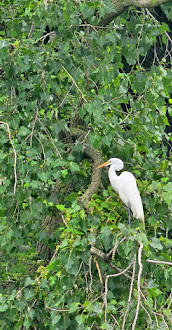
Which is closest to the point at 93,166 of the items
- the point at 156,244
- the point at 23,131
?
the point at 23,131

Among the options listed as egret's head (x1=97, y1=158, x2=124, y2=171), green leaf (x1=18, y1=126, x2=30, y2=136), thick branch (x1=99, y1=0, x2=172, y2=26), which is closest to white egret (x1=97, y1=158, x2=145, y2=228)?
egret's head (x1=97, y1=158, x2=124, y2=171)

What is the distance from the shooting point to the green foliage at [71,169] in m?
3.34

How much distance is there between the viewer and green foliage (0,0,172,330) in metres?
3.34

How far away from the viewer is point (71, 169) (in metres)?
3.46

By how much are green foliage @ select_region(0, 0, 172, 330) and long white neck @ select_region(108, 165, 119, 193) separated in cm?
5

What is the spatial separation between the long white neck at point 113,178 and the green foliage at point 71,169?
5 cm

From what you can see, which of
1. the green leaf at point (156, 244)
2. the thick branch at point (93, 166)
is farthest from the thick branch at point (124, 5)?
the green leaf at point (156, 244)

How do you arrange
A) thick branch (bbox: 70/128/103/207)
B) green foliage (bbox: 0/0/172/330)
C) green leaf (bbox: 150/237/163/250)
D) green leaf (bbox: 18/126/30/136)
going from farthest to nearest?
1. thick branch (bbox: 70/128/103/207)
2. green leaf (bbox: 18/126/30/136)
3. green foliage (bbox: 0/0/172/330)
4. green leaf (bbox: 150/237/163/250)

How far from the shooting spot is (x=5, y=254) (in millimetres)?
4035

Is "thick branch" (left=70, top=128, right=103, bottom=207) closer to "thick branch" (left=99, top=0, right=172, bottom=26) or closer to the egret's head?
the egret's head

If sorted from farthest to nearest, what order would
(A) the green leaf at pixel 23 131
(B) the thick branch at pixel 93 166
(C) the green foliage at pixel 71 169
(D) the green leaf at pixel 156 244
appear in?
1. (B) the thick branch at pixel 93 166
2. (A) the green leaf at pixel 23 131
3. (C) the green foliage at pixel 71 169
4. (D) the green leaf at pixel 156 244

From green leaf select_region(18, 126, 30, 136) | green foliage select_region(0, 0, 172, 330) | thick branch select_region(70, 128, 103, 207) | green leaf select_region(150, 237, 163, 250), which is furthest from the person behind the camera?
thick branch select_region(70, 128, 103, 207)

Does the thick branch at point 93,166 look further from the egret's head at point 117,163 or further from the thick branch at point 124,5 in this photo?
the thick branch at point 124,5

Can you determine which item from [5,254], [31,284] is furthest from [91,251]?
[5,254]
